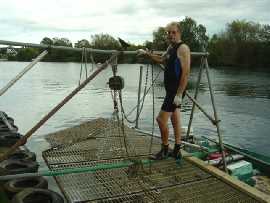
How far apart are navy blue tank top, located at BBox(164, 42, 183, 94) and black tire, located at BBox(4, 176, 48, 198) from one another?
3.69m

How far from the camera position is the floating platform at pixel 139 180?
7.61m

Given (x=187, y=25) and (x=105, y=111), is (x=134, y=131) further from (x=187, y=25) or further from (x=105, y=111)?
(x=187, y=25)

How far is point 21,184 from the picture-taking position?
8.79m

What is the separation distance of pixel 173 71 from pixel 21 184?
4455 millimetres

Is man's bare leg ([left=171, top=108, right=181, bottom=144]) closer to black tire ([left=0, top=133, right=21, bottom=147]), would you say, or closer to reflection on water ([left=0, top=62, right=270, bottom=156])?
black tire ([left=0, top=133, right=21, bottom=147])

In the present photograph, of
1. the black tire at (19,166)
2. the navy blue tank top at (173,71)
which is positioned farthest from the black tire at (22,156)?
the navy blue tank top at (173,71)

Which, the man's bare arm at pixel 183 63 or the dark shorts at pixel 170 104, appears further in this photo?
the dark shorts at pixel 170 104

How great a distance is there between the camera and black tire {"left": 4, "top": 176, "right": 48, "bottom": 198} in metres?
8.18

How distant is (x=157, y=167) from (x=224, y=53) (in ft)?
363

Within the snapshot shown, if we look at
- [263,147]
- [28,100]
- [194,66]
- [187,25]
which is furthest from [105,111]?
[187,25]

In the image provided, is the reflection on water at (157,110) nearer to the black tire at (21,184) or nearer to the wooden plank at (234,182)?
the black tire at (21,184)

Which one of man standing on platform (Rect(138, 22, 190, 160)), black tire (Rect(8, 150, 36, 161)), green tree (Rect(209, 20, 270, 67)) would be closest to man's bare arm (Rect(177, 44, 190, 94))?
man standing on platform (Rect(138, 22, 190, 160))

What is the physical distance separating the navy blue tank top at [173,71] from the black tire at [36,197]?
330cm

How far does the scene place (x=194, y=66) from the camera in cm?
10419
